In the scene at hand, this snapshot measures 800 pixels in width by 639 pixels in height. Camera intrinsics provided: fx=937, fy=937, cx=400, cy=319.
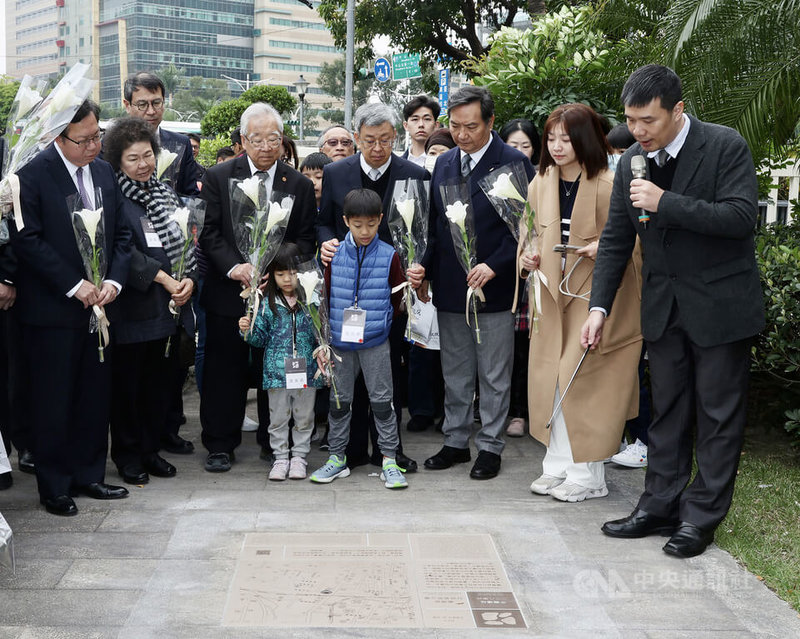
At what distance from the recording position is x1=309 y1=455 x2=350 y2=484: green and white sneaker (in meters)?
5.47

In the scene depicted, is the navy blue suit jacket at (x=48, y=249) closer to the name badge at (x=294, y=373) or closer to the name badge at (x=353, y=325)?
the name badge at (x=294, y=373)

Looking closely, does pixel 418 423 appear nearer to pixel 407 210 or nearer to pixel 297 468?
pixel 297 468

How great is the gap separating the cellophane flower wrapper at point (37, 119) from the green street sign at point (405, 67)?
13.2 m

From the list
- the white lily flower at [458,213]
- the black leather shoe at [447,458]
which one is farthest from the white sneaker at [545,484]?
the white lily flower at [458,213]

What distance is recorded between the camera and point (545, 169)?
17.3 ft

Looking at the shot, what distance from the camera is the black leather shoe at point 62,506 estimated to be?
480 centimetres

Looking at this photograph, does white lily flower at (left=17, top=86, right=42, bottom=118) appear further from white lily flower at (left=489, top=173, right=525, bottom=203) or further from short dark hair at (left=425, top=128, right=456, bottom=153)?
short dark hair at (left=425, top=128, right=456, bottom=153)

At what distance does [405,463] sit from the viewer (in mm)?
5676

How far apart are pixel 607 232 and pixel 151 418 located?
9.42 ft

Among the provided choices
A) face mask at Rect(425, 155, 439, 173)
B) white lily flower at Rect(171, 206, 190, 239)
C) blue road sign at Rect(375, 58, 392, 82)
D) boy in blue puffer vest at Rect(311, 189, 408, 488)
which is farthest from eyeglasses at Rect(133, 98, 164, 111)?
blue road sign at Rect(375, 58, 392, 82)

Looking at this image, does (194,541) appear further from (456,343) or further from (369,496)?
(456,343)

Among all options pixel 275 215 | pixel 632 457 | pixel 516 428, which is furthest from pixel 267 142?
pixel 632 457

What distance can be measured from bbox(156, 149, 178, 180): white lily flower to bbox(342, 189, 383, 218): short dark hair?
1.25m

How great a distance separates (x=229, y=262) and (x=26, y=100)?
1455 mm
